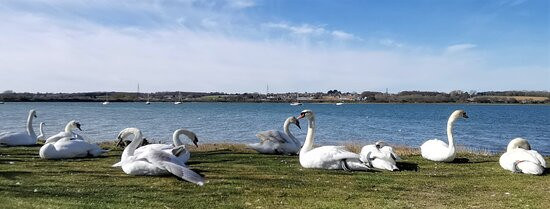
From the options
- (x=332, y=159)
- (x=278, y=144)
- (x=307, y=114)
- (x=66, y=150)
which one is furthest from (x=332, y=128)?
(x=332, y=159)

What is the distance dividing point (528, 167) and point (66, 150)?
13606mm

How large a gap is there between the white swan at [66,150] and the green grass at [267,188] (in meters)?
1.23

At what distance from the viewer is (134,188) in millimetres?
11266

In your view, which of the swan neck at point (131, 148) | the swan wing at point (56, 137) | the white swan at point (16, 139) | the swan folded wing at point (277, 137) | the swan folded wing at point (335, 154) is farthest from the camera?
the white swan at point (16, 139)

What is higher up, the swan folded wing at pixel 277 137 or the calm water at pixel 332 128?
the swan folded wing at pixel 277 137

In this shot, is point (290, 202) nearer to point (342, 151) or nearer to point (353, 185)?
point (353, 185)

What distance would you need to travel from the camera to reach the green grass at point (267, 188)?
9.94 m

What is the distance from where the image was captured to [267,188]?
455 inches

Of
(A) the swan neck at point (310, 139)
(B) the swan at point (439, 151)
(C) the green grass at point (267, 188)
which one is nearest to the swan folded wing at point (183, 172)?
(C) the green grass at point (267, 188)

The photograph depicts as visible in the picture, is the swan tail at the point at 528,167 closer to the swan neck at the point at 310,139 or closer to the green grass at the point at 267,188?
the green grass at the point at 267,188

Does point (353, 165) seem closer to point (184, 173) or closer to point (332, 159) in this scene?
point (332, 159)

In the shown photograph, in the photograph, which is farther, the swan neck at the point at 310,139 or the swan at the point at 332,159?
the swan neck at the point at 310,139

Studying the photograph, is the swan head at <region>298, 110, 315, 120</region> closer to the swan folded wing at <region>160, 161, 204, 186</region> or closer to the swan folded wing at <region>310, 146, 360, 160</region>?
the swan folded wing at <region>310, 146, 360, 160</region>

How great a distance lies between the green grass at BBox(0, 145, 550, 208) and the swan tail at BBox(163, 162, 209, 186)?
189mm
